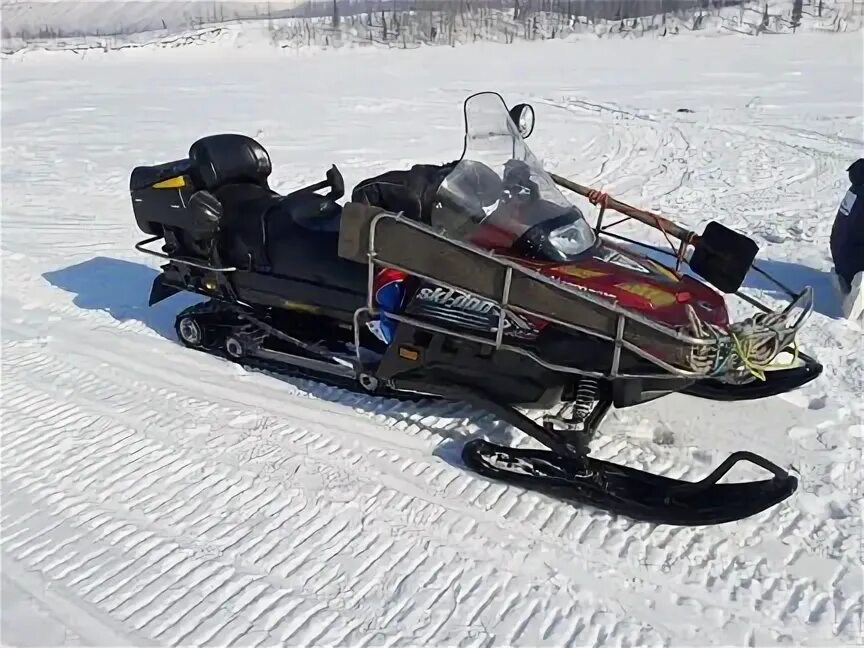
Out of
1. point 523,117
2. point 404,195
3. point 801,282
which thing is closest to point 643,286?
point 404,195

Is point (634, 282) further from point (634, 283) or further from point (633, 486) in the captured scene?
point (633, 486)

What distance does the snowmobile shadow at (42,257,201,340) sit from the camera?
539cm

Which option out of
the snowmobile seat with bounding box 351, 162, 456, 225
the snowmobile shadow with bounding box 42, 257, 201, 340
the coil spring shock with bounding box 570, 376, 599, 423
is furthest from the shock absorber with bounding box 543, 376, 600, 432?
the snowmobile shadow with bounding box 42, 257, 201, 340

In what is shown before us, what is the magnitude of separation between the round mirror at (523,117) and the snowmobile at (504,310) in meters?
0.02

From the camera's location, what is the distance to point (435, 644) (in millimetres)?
2602

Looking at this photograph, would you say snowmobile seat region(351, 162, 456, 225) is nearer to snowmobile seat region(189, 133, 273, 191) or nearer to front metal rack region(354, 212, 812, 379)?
front metal rack region(354, 212, 812, 379)

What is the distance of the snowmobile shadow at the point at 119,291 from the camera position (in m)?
5.39

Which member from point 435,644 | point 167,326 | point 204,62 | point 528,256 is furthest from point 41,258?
point 204,62

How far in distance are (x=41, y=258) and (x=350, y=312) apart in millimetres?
3746

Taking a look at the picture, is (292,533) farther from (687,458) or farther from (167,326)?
(167,326)

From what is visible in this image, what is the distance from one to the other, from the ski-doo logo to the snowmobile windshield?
0.87 ft

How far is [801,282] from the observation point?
5684 millimetres

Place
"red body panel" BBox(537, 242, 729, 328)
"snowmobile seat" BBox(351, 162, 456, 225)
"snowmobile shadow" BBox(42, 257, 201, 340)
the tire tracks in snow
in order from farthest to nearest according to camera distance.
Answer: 1. "snowmobile shadow" BBox(42, 257, 201, 340)
2. "snowmobile seat" BBox(351, 162, 456, 225)
3. "red body panel" BBox(537, 242, 729, 328)
4. the tire tracks in snow

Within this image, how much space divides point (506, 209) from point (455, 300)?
0.50 metres
